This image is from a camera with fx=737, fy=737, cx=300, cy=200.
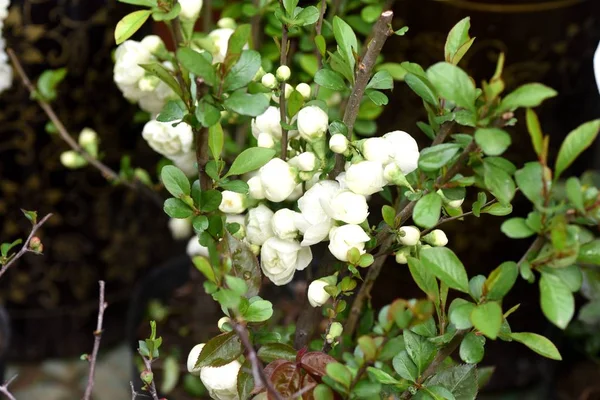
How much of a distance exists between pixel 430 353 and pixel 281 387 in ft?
0.26

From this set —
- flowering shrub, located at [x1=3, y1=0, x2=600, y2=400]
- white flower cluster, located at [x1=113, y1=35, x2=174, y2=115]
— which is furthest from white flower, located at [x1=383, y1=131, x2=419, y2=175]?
white flower cluster, located at [x1=113, y1=35, x2=174, y2=115]

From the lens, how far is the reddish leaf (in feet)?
1.22

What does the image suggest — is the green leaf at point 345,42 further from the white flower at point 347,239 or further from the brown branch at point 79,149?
the brown branch at point 79,149

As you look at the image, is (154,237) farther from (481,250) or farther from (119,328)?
(481,250)

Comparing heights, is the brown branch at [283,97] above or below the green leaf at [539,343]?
above

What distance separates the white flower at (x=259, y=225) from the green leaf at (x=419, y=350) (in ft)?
0.33

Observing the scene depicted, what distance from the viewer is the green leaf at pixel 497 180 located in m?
0.32

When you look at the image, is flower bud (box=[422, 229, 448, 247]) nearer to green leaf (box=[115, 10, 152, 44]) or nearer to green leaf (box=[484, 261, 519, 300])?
green leaf (box=[484, 261, 519, 300])

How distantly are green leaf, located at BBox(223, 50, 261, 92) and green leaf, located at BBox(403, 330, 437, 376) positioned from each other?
0.50 feet

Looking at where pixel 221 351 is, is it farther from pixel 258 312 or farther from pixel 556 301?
pixel 556 301

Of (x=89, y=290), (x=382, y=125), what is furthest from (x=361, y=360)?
(x=89, y=290)

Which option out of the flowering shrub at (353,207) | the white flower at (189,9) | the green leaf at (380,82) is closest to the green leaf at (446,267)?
the flowering shrub at (353,207)

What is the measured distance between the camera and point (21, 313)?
0.91m

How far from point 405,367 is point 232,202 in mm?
136
